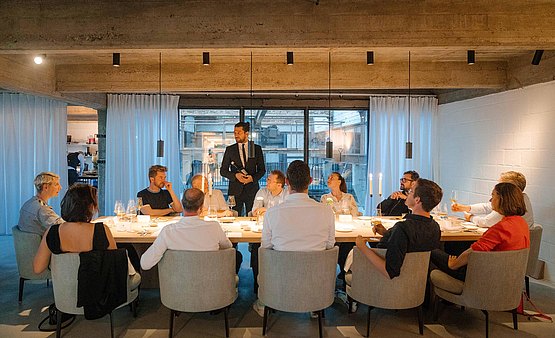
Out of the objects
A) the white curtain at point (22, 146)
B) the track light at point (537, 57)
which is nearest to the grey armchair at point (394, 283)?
the track light at point (537, 57)

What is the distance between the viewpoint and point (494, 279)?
303cm

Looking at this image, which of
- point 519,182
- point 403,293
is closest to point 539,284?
point 519,182

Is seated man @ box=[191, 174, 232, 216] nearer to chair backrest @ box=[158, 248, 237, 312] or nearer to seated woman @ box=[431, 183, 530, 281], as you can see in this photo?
chair backrest @ box=[158, 248, 237, 312]

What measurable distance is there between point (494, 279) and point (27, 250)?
3701 millimetres

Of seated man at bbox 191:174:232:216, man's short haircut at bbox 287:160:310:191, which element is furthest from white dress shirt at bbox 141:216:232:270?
seated man at bbox 191:174:232:216

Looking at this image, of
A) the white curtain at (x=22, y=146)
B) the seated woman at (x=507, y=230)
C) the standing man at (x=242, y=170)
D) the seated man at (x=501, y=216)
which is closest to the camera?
the seated woman at (x=507, y=230)

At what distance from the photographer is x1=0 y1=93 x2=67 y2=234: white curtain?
23.4 feet

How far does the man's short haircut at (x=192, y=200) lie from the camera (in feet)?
9.62

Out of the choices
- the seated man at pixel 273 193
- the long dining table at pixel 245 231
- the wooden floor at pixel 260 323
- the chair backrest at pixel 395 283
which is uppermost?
the seated man at pixel 273 193

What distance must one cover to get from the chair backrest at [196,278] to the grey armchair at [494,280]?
169 cm

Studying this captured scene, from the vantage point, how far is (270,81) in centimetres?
599

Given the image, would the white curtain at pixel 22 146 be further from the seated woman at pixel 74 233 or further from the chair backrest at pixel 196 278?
the chair backrest at pixel 196 278

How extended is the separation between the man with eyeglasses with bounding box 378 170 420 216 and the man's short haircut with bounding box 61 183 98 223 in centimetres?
317


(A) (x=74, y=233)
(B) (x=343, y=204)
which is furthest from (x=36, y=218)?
(B) (x=343, y=204)
